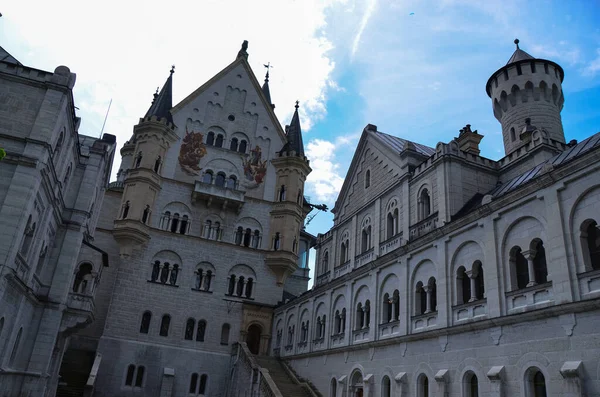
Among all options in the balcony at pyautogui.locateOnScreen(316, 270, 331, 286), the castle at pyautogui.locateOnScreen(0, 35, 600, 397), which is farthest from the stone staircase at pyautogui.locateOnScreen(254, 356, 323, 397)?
the balcony at pyautogui.locateOnScreen(316, 270, 331, 286)

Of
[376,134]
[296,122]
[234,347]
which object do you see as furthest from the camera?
[296,122]

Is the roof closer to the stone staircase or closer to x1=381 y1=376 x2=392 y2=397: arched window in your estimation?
x1=381 y1=376 x2=392 y2=397: arched window

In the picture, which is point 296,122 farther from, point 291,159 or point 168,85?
point 168,85

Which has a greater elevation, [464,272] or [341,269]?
[341,269]

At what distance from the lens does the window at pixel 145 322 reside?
1566 inches

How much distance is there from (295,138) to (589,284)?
38.1 m

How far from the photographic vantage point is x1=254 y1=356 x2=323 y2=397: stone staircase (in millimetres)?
31734

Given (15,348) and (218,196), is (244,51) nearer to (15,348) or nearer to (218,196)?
(218,196)

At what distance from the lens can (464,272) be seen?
68.6 feet

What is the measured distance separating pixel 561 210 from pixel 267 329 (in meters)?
32.1

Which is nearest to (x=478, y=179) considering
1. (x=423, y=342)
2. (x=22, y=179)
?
(x=423, y=342)

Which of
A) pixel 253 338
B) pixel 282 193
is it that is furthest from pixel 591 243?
pixel 282 193

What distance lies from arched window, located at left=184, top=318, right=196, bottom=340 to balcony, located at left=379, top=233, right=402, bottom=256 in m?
20.3

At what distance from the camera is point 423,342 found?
21.9 m
